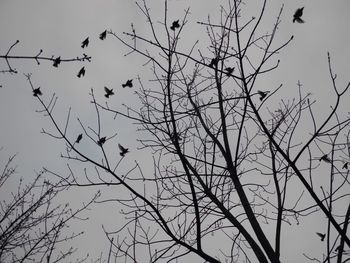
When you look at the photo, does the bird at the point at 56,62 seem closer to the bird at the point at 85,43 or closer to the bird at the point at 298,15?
the bird at the point at 85,43

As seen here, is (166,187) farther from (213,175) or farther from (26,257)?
(26,257)

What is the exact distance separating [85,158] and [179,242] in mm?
1114

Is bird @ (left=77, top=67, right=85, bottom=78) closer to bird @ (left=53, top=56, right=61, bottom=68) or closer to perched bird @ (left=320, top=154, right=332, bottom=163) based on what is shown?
bird @ (left=53, top=56, right=61, bottom=68)

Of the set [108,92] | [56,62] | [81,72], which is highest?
[108,92]

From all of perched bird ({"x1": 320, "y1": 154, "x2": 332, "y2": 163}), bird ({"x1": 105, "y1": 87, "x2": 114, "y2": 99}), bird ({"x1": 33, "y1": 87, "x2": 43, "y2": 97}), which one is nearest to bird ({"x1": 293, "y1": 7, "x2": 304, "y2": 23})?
perched bird ({"x1": 320, "y1": 154, "x2": 332, "y2": 163})

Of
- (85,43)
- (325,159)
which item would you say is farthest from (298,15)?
(85,43)

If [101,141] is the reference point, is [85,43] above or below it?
above

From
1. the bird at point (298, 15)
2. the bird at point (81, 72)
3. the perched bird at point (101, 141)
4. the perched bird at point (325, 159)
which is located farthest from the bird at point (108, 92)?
the perched bird at point (325, 159)

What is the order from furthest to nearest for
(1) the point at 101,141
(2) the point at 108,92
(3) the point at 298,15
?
(2) the point at 108,92, (1) the point at 101,141, (3) the point at 298,15

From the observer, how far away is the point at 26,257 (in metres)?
5.16

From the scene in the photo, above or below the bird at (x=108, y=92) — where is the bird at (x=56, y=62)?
below

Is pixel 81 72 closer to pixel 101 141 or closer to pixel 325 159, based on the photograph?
pixel 101 141

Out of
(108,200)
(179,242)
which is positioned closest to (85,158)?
(108,200)

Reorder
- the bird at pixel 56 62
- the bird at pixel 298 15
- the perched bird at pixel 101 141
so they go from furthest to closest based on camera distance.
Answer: the perched bird at pixel 101 141 < the bird at pixel 298 15 < the bird at pixel 56 62
